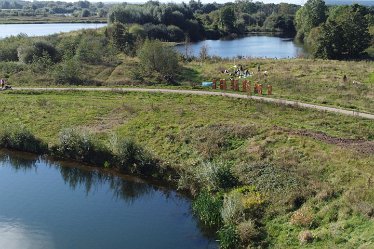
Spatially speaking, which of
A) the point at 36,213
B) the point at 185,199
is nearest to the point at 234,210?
the point at 185,199

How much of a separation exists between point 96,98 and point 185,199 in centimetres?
2163

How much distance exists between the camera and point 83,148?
35.3m

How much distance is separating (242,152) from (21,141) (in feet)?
60.0

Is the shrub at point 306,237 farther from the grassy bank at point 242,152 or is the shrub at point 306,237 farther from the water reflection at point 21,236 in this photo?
the water reflection at point 21,236

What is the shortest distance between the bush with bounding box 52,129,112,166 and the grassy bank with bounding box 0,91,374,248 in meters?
0.09

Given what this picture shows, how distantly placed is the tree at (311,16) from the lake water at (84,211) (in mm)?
102225

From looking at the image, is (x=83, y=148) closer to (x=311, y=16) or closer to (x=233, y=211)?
(x=233, y=211)

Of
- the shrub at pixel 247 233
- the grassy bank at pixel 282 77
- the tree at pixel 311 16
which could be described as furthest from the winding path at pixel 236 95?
the tree at pixel 311 16

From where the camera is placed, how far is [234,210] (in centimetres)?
2473

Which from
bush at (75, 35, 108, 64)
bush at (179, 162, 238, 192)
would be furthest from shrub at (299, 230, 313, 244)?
bush at (75, 35, 108, 64)

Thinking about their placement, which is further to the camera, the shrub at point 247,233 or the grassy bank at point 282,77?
the grassy bank at point 282,77

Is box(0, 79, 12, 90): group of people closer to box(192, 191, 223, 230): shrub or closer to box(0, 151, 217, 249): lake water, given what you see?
box(0, 151, 217, 249): lake water

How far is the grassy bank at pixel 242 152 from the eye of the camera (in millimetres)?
23469

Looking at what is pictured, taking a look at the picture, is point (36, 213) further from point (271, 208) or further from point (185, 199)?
point (271, 208)
